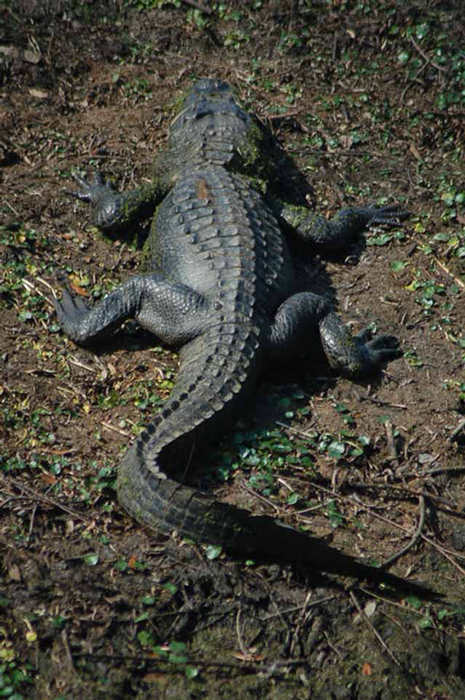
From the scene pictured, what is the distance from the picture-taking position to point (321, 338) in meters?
5.04

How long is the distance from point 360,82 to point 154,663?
5.85m

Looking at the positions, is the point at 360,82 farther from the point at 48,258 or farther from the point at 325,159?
the point at 48,258

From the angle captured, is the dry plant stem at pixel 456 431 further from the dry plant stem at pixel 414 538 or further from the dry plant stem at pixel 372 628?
the dry plant stem at pixel 372 628

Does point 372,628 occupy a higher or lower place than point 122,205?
lower

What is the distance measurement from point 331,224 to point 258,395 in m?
1.79

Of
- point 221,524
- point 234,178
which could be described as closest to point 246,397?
point 221,524

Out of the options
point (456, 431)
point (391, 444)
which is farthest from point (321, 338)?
point (456, 431)

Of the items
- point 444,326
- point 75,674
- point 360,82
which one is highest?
point 360,82

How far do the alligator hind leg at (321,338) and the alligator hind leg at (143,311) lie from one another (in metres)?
0.54

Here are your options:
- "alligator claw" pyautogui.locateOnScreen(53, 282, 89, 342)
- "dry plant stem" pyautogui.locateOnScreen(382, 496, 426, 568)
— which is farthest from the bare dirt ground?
"alligator claw" pyautogui.locateOnScreen(53, 282, 89, 342)

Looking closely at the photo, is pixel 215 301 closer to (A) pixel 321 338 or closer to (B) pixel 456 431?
(A) pixel 321 338

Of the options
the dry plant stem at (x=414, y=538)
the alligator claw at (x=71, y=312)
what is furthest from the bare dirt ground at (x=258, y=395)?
the alligator claw at (x=71, y=312)

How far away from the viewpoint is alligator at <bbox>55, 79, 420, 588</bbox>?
12.4 feet

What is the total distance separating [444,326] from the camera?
17.6 ft
